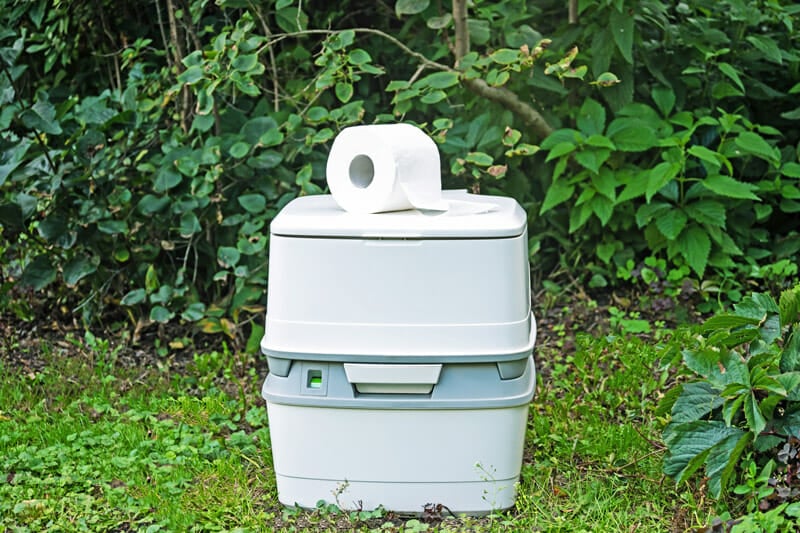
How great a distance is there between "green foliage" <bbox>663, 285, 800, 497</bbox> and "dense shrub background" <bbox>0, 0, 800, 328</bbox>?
1.14 meters

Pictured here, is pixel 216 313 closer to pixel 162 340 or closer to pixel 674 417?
pixel 162 340

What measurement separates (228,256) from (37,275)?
2.64ft

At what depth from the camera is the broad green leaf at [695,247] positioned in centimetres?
360

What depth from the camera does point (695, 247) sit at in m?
3.64

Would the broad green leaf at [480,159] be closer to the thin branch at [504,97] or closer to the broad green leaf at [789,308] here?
the thin branch at [504,97]

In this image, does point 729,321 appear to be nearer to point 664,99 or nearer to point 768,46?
point 664,99

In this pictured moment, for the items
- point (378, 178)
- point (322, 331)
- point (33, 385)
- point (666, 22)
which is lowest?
point (33, 385)

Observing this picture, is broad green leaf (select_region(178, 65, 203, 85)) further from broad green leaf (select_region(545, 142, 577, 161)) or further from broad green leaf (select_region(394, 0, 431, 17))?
broad green leaf (select_region(545, 142, 577, 161))

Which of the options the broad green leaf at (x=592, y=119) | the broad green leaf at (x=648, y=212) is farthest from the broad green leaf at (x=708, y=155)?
the broad green leaf at (x=592, y=119)

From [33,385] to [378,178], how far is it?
1.67m

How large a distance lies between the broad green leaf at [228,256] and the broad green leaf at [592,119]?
144cm

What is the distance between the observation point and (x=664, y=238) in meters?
3.79

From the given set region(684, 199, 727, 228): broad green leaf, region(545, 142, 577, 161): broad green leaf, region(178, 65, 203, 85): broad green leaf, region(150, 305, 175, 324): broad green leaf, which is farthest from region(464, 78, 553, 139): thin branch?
region(150, 305, 175, 324): broad green leaf

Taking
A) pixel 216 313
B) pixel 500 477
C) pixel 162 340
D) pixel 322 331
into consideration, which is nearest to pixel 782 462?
pixel 500 477
